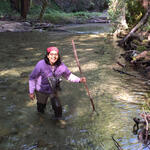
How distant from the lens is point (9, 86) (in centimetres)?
685

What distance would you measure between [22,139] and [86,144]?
121 centimetres

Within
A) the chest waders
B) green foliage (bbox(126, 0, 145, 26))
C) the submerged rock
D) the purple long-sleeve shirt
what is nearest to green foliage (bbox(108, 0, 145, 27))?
green foliage (bbox(126, 0, 145, 26))

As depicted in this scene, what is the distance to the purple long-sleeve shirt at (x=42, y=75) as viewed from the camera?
4.32 m

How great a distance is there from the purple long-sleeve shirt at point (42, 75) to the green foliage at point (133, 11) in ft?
30.9

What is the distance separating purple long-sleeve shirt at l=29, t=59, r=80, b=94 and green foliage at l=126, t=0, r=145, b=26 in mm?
9432

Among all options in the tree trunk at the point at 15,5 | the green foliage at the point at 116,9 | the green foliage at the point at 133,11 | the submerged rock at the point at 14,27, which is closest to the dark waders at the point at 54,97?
the green foliage at the point at 116,9

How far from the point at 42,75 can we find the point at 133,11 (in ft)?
36.3

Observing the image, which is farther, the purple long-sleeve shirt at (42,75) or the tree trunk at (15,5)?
the tree trunk at (15,5)

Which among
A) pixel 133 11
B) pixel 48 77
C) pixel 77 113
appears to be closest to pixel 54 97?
pixel 48 77

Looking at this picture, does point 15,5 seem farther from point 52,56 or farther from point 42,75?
point 52,56

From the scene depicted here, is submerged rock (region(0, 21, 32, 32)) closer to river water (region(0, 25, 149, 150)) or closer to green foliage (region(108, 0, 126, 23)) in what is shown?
green foliage (region(108, 0, 126, 23))

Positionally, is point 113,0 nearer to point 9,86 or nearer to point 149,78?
point 149,78

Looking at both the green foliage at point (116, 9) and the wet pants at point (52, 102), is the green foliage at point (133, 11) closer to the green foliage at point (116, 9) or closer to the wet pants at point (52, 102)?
the green foliage at point (116, 9)

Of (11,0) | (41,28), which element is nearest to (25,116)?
(41,28)
